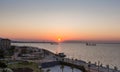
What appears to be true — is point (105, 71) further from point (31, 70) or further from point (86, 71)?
point (31, 70)

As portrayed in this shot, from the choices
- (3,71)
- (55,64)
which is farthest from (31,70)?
(55,64)

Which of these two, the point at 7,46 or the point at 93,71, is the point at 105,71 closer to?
the point at 93,71

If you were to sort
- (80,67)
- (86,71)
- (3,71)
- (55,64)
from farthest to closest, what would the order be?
(55,64), (80,67), (86,71), (3,71)

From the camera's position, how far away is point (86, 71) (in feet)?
105

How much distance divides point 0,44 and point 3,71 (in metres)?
59.3

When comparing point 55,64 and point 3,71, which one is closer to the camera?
point 3,71

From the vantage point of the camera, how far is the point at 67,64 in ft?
144

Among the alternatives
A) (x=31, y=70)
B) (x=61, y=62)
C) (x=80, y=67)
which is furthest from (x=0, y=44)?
(x=31, y=70)

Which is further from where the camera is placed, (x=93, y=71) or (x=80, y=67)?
(x=80, y=67)

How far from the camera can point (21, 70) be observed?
2816 cm

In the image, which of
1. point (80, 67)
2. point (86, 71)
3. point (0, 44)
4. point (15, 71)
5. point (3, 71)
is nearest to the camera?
point (3, 71)

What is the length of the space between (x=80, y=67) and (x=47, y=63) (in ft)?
22.4

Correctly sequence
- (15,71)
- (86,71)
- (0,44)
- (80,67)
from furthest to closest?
(0,44)
(80,67)
(86,71)
(15,71)

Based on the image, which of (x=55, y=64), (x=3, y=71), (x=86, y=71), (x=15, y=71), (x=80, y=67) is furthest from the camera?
(x=55, y=64)
